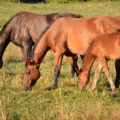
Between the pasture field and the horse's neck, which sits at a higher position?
the horse's neck

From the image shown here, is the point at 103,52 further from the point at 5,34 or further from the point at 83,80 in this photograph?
the point at 5,34

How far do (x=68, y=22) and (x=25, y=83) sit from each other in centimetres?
195

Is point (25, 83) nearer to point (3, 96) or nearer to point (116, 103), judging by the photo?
point (3, 96)

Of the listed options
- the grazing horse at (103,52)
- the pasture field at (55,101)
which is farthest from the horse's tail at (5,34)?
the grazing horse at (103,52)

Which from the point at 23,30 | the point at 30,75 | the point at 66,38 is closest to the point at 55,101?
the point at 30,75

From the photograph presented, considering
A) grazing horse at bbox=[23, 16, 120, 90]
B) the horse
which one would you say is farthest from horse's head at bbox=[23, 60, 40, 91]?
the horse

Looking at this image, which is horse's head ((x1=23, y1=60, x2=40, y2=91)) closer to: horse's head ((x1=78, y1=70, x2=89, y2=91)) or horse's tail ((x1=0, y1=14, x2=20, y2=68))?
horse's head ((x1=78, y1=70, x2=89, y2=91))

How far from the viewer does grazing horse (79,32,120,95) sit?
643 centimetres

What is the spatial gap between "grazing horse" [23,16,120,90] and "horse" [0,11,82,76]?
6.07 ft

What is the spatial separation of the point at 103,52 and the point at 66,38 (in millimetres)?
1328

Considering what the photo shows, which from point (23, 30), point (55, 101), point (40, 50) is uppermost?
point (23, 30)

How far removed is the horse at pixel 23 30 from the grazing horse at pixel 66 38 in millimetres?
1850

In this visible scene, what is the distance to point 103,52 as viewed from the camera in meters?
6.58

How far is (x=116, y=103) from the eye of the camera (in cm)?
601
